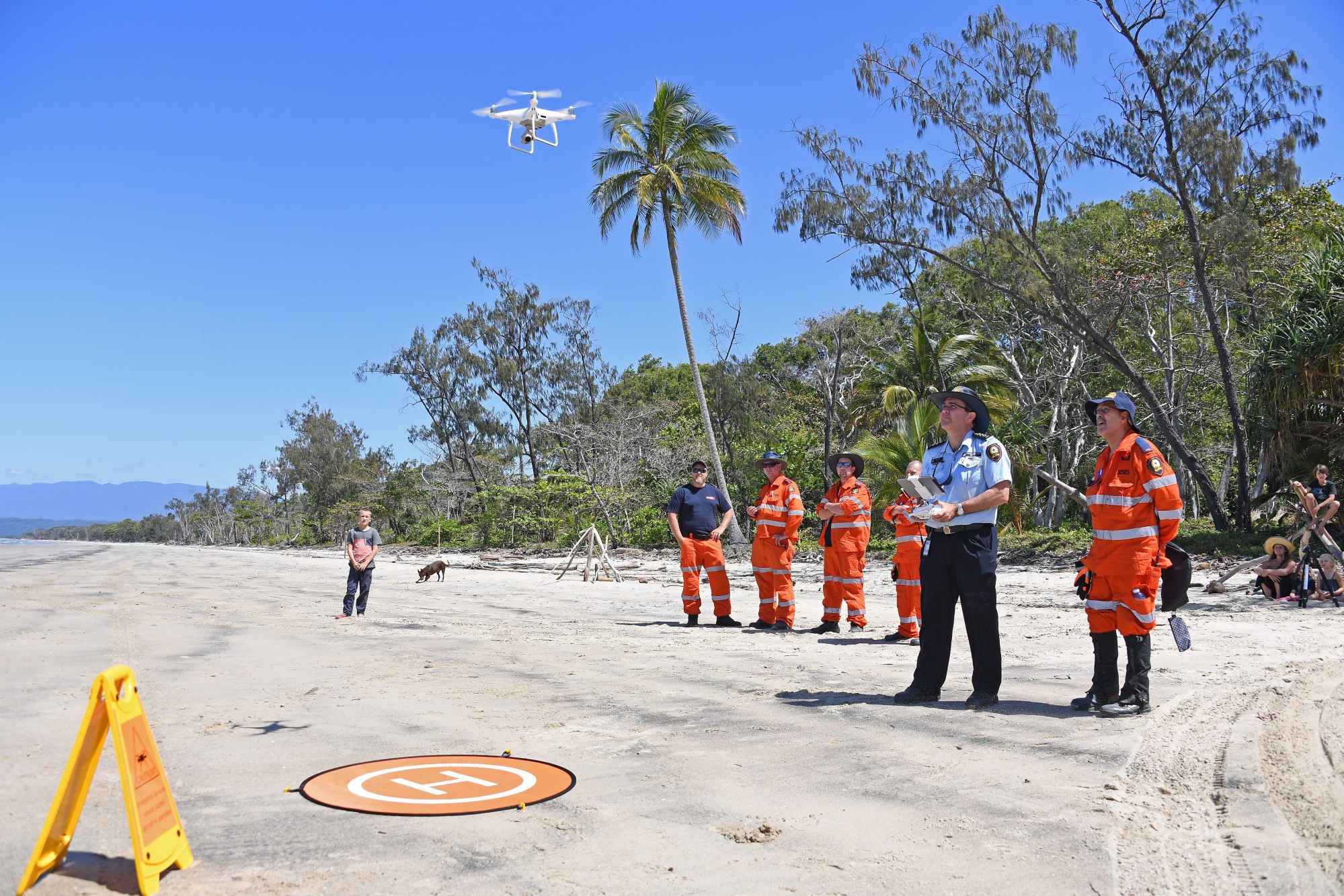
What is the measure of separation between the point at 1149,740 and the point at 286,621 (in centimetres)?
1091

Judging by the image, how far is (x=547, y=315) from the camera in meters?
50.1

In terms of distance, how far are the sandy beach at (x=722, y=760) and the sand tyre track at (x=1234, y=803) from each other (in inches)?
0.6

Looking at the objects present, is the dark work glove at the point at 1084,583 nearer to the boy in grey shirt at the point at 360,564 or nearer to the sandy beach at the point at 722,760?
the sandy beach at the point at 722,760

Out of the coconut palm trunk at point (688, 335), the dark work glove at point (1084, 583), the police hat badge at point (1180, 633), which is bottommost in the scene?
the police hat badge at point (1180, 633)

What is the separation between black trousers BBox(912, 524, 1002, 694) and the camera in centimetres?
627

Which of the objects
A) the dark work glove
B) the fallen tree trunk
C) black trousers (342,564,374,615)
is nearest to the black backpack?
the dark work glove

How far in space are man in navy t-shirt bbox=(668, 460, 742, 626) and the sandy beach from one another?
1.15m

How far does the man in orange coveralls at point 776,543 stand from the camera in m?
11.2

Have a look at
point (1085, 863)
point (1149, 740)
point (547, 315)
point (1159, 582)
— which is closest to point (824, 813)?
point (1085, 863)

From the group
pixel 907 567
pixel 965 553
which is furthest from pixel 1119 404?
pixel 907 567

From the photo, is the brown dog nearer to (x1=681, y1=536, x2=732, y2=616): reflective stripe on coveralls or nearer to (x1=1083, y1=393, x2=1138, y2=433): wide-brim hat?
(x1=681, y1=536, x2=732, y2=616): reflective stripe on coveralls

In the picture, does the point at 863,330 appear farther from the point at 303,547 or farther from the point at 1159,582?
the point at 303,547

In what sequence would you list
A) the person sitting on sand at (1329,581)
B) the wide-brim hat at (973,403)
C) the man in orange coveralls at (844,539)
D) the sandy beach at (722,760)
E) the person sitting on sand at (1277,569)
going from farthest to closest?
the person sitting on sand at (1277,569) → the person sitting on sand at (1329,581) → the man in orange coveralls at (844,539) → the wide-brim hat at (973,403) → the sandy beach at (722,760)

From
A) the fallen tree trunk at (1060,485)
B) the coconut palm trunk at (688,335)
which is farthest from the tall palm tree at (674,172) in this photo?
the fallen tree trunk at (1060,485)
